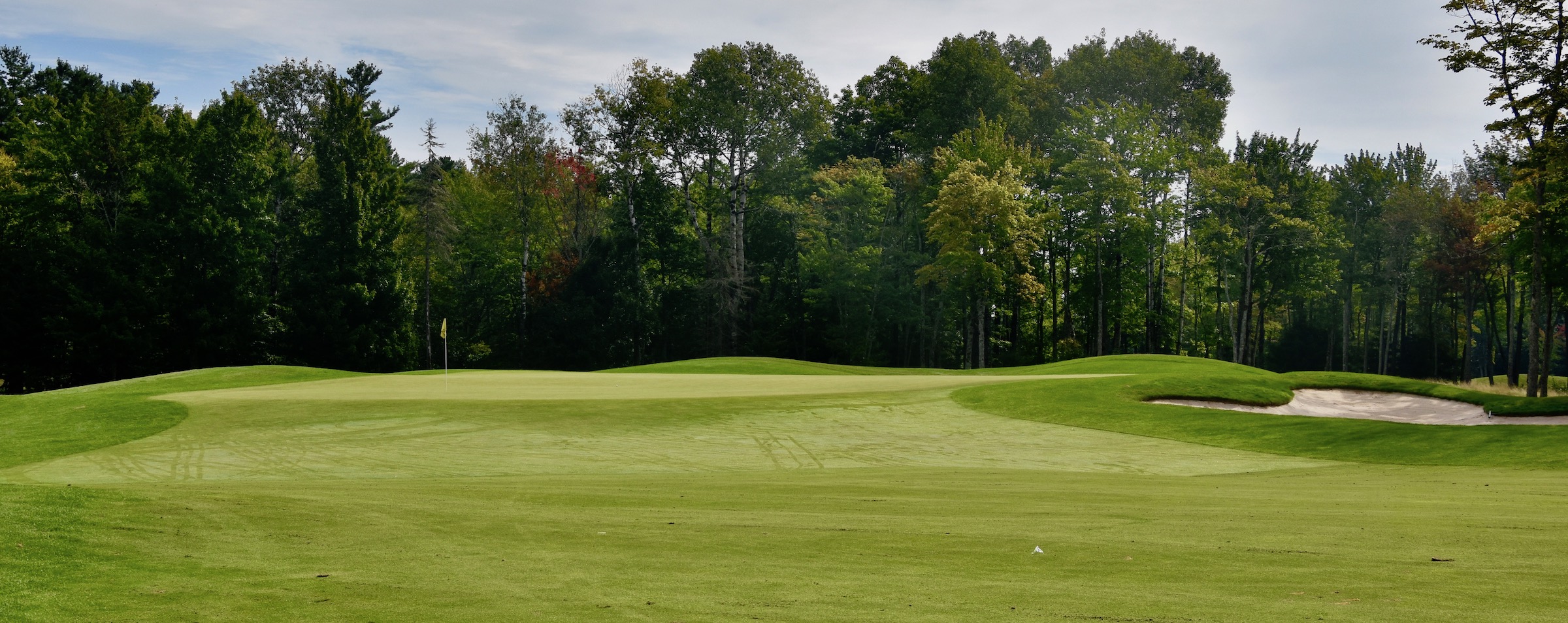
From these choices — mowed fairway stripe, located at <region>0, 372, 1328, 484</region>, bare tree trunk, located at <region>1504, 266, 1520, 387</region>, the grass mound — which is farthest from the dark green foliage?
bare tree trunk, located at <region>1504, 266, 1520, 387</region>

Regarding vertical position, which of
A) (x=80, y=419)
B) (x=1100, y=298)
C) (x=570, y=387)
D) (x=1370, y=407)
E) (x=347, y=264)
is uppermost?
(x=347, y=264)

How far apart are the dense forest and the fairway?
34.4m

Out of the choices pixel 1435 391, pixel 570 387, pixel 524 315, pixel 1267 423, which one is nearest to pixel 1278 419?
pixel 1267 423

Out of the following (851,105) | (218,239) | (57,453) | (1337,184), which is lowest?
(57,453)

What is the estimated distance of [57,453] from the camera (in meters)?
17.9

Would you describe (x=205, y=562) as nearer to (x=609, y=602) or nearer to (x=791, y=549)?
(x=609, y=602)

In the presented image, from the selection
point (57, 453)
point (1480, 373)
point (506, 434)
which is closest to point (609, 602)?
point (506, 434)

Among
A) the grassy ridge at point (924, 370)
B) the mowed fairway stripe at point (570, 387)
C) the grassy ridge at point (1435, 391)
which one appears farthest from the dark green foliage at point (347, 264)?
the grassy ridge at point (1435, 391)

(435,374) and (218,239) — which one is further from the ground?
(218,239)

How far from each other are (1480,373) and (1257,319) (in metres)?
28.9

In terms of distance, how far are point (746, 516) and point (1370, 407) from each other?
22438mm

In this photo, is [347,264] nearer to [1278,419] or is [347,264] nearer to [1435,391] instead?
[1278,419]

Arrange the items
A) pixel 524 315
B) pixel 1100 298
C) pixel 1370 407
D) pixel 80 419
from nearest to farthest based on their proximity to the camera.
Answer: pixel 80 419 < pixel 1370 407 < pixel 1100 298 < pixel 524 315

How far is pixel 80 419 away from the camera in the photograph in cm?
2105
